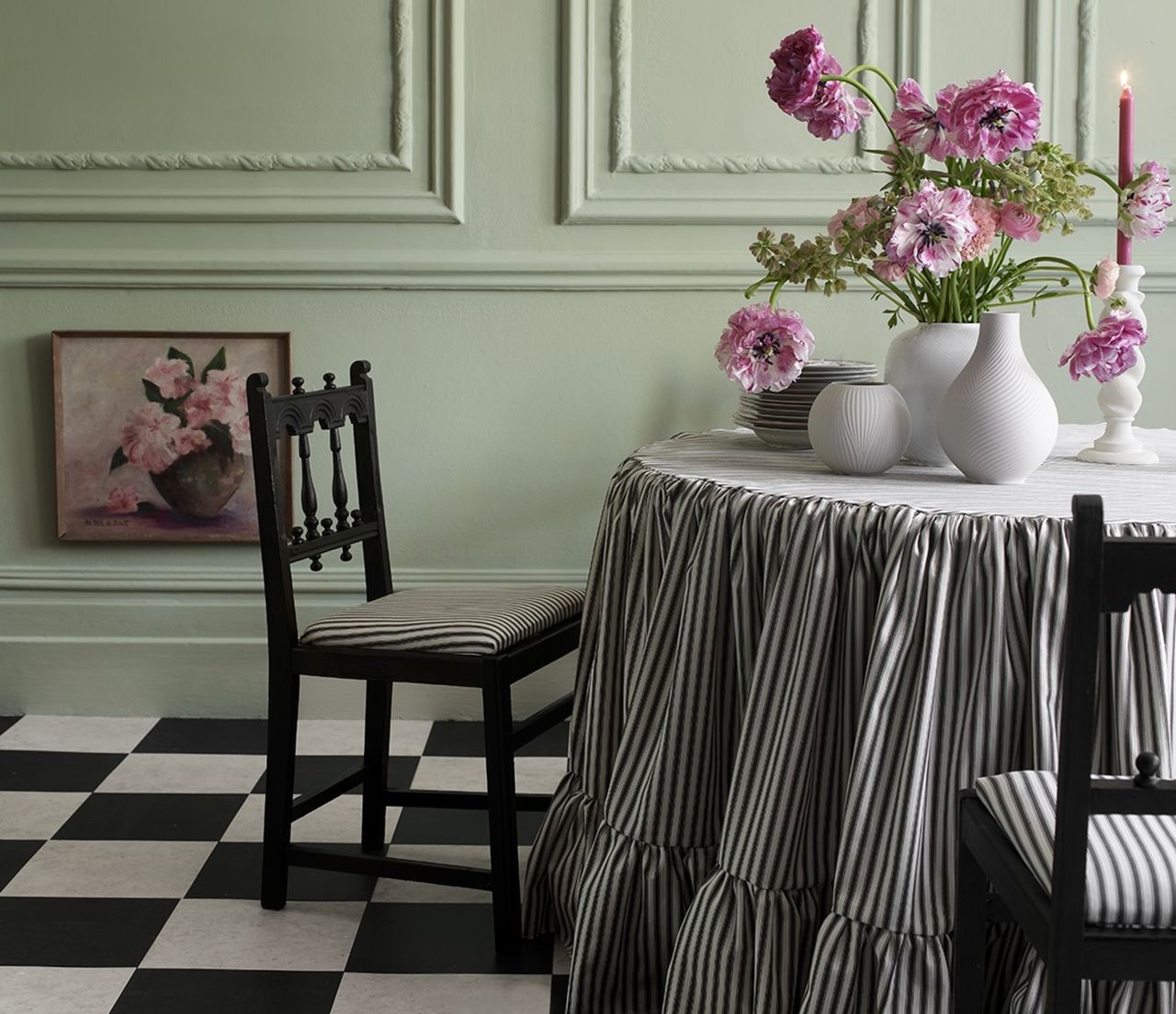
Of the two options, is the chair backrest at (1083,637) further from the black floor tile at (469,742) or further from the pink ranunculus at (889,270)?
the black floor tile at (469,742)

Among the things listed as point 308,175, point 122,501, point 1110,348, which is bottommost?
point 122,501

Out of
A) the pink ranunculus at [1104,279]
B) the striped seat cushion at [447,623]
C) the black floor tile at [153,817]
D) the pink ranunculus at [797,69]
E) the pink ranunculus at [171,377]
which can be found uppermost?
the pink ranunculus at [797,69]

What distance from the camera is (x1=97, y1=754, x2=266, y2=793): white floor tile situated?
2.85 meters

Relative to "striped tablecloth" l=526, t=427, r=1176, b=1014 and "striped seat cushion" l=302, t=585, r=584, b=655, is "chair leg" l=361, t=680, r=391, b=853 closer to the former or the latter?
"striped seat cushion" l=302, t=585, r=584, b=655

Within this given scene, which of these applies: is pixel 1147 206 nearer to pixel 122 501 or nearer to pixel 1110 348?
pixel 1110 348

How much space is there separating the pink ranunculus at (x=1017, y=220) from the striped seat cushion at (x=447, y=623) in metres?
0.92

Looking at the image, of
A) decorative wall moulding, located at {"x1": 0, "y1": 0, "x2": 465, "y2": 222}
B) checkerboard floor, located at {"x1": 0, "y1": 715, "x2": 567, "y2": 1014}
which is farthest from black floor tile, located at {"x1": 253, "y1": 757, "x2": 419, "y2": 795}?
decorative wall moulding, located at {"x1": 0, "y1": 0, "x2": 465, "y2": 222}

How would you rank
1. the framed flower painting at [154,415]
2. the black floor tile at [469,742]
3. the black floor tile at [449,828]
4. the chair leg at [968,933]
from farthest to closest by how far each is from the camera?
the framed flower painting at [154,415], the black floor tile at [469,742], the black floor tile at [449,828], the chair leg at [968,933]

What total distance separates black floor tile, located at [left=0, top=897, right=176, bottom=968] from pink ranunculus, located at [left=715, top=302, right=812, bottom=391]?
1267 mm

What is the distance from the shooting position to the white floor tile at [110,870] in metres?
2.35

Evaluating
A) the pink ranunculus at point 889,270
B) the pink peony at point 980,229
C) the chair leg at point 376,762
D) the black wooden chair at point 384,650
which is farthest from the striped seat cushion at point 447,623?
the pink peony at point 980,229

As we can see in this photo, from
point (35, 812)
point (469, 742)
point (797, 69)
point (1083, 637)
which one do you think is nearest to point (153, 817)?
point (35, 812)

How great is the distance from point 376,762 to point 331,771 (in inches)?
21.0

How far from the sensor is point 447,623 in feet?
7.02
